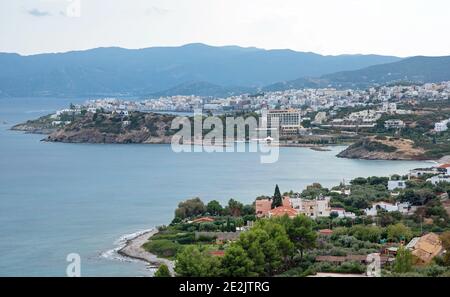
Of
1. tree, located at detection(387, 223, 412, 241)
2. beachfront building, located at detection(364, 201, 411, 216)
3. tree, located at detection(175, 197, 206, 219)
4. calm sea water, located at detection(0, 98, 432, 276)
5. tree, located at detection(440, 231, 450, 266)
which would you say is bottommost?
calm sea water, located at detection(0, 98, 432, 276)

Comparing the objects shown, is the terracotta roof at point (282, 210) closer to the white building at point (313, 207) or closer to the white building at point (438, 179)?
the white building at point (313, 207)

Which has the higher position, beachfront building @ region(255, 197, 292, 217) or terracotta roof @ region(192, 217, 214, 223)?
beachfront building @ region(255, 197, 292, 217)

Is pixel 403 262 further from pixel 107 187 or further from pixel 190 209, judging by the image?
pixel 107 187

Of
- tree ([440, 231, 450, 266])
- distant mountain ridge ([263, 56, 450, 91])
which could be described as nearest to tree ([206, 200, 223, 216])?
tree ([440, 231, 450, 266])

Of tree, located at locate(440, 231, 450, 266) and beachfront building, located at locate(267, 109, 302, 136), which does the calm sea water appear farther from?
beachfront building, located at locate(267, 109, 302, 136)

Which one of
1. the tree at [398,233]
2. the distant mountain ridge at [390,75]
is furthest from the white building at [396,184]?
the distant mountain ridge at [390,75]
